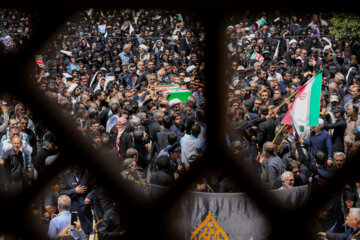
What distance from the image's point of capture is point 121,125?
535 cm

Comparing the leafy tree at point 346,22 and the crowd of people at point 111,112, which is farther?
the crowd of people at point 111,112

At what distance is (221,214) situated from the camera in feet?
5.25

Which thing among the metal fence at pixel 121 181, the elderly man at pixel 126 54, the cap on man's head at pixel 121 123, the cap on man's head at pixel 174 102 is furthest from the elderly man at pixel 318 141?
the elderly man at pixel 126 54

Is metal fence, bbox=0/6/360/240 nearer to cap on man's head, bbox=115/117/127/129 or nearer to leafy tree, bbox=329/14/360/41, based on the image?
leafy tree, bbox=329/14/360/41

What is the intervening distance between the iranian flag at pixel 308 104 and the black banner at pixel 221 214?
2187 mm

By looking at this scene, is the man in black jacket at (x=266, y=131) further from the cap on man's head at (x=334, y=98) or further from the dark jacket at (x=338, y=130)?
the cap on man's head at (x=334, y=98)

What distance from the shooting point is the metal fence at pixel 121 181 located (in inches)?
27.5

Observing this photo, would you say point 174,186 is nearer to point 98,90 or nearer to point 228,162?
point 228,162

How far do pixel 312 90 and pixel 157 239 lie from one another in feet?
11.4

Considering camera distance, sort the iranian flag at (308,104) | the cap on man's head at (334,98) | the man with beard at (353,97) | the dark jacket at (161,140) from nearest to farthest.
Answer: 1. the iranian flag at (308,104)
2. the dark jacket at (161,140)
3. the man with beard at (353,97)
4. the cap on man's head at (334,98)

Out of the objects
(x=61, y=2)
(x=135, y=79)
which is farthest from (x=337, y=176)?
(x=135, y=79)

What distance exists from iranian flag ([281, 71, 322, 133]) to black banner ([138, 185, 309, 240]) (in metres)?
2.19

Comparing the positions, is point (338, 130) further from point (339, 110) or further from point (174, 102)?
point (174, 102)

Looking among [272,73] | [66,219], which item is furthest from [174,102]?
[66,219]
